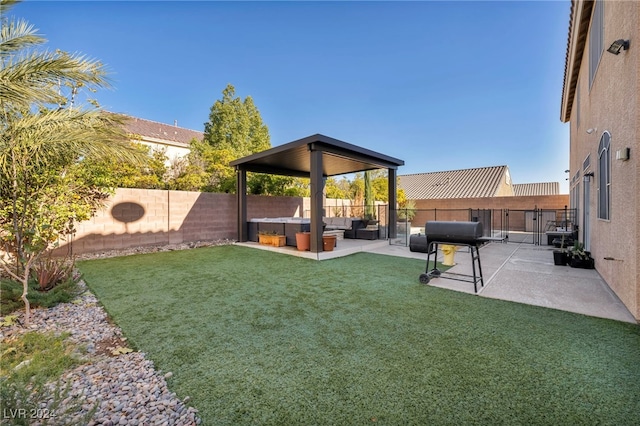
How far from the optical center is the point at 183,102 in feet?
51.2

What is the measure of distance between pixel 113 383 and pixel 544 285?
6005mm

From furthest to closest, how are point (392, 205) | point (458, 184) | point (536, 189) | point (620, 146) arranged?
1. point (536, 189)
2. point (458, 184)
3. point (392, 205)
4. point (620, 146)

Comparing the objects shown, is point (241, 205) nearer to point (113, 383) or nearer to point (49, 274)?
point (49, 274)

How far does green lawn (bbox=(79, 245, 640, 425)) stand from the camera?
67.3 inches

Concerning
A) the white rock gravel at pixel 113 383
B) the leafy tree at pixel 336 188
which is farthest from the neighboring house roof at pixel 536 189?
the white rock gravel at pixel 113 383

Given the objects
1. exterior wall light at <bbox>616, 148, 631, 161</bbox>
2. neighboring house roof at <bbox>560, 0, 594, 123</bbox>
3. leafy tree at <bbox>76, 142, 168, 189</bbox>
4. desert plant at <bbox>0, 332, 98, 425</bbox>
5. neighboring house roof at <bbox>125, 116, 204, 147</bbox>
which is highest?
neighboring house roof at <bbox>125, 116, 204, 147</bbox>

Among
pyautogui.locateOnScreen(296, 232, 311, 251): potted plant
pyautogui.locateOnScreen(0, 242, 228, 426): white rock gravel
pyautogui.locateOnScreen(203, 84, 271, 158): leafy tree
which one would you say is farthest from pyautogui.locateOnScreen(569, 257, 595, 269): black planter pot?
pyautogui.locateOnScreen(203, 84, 271, 158): leafy tree

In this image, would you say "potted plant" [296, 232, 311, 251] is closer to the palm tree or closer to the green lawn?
the green lawn

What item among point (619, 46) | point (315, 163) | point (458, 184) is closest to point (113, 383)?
point (315, 163)

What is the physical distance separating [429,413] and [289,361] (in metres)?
1.14

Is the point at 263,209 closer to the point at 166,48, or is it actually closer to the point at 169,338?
the point at 166,48

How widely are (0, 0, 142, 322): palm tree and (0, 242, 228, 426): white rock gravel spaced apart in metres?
0.82

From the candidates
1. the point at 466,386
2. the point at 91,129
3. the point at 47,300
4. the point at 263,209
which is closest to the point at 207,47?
the point at 263,209

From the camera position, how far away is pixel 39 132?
10.7 feet
